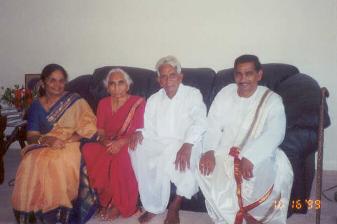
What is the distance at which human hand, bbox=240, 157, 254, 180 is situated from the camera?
2.44 meters

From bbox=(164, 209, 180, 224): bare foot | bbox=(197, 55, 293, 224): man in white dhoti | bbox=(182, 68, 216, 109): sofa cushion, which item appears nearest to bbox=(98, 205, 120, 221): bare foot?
bbox=(164, 209, 180, 224): bare foot

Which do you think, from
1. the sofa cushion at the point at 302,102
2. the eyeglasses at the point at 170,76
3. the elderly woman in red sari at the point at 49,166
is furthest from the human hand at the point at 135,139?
the sofa cushion at the point at 302,102

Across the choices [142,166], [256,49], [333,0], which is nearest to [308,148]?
[142,166]

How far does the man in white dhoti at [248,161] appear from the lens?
8.12 ft

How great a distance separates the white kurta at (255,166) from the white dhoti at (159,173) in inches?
4.6

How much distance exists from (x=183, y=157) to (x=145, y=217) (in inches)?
23.9

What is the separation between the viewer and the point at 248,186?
97.3 inches

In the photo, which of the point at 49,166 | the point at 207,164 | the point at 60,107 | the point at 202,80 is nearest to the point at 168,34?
the point at 202,80

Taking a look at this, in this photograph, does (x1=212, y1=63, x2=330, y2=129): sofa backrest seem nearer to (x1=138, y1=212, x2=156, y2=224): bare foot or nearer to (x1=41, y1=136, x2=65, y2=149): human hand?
(x1=138, y1=212, x2=156, y2=224): bare foot

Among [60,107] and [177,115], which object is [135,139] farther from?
[60,107]

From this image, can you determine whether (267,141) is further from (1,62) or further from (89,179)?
(1,62)

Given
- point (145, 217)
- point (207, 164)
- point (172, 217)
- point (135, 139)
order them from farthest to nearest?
point (135, 139)
point (145, 217)
point (172, 217)
point (207, 164)

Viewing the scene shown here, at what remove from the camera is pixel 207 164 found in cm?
263

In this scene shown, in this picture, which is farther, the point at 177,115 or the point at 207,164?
the point at 177,115
